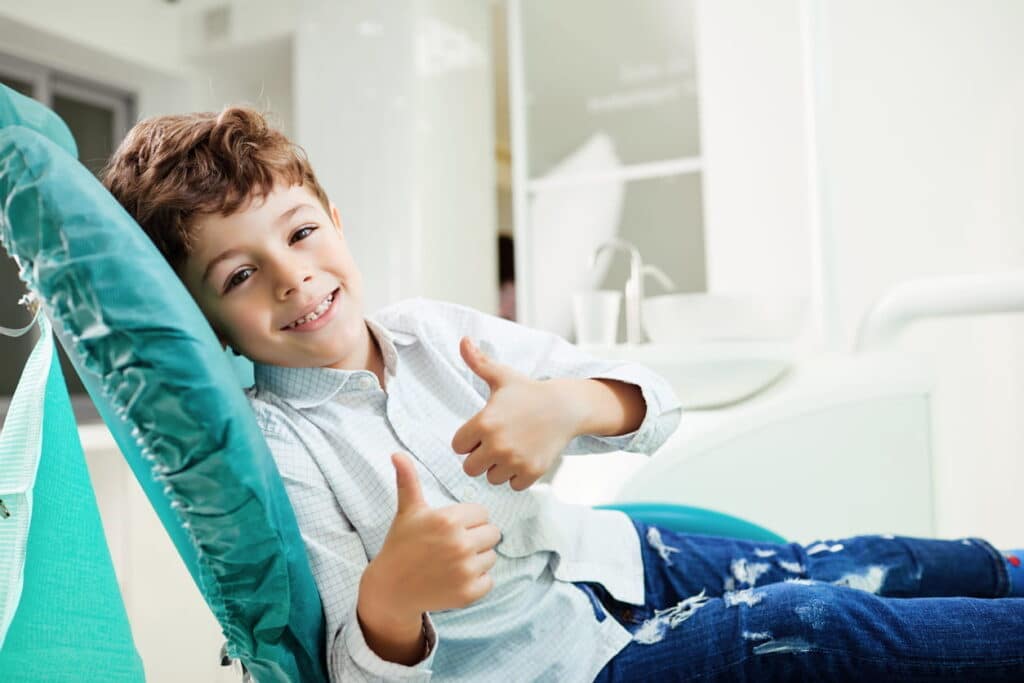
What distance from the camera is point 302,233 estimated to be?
2.26 ft

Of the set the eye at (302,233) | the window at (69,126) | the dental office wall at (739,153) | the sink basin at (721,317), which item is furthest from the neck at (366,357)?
the window at (69,126)

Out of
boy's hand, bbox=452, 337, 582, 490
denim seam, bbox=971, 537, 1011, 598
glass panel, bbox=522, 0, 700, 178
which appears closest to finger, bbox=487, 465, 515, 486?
boy's hand, bbox=452, 337, 582, 490

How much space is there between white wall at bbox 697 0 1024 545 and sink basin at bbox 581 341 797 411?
0.91m

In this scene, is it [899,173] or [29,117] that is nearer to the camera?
[29,117]

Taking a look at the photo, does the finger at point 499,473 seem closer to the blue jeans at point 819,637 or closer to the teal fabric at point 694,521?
the blue jeans at point 819,637

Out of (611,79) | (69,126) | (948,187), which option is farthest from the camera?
(69,126)

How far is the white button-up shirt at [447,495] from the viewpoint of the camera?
2.07ft

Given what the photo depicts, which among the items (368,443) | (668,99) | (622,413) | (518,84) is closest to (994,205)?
(668,99)

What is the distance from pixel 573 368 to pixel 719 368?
644 mm

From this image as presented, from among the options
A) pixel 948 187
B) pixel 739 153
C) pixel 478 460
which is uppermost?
pixel 739 153

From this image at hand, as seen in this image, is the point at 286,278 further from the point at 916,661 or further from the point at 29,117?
the point at 916,661

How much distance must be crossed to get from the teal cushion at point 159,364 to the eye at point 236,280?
134 millimetres

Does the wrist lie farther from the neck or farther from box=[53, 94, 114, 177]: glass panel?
box=[53, 94, 114, 177]: glass panel

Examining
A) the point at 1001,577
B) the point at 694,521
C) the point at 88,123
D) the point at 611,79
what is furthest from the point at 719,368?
the point at 88,123
